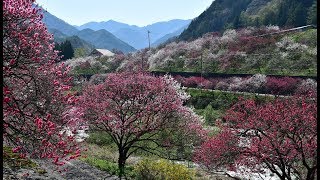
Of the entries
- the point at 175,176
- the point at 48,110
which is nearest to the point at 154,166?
the point at 175,176

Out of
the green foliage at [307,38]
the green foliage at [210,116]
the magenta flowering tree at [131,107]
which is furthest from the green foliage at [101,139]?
the green foliage at [307,38]

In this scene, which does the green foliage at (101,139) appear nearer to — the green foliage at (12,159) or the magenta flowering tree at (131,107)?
the magenta flowering tree at (131,107)

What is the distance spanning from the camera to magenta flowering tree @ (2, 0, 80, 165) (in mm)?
9484

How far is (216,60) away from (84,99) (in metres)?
54.0

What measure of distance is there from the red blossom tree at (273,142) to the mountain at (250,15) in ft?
258

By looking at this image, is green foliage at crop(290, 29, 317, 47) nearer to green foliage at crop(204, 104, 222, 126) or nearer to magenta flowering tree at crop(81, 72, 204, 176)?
green foliage at crop(204, 104, 222, 126)

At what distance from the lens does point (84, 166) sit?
21.6 meters

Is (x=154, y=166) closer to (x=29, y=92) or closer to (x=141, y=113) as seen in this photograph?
(x=141, y=113)

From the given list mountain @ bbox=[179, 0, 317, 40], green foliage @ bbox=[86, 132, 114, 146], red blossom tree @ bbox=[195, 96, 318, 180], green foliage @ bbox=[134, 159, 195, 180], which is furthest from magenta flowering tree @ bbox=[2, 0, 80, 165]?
mountain @ bbox=[179, 0, 317, 40]

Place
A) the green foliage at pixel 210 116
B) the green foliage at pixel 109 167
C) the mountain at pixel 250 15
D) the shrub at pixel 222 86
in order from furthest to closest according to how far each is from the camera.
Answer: the mountain at pixel 250 15 < the shrub at pixel 222 86 < the green foliage at pixel 210 116 < the green foliage at pixel 109 167

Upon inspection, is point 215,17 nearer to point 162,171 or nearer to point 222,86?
point 222,86

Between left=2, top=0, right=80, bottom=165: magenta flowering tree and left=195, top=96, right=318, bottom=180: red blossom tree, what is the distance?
7705 millimetres

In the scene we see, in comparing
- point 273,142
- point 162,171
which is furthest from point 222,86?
point 273,142

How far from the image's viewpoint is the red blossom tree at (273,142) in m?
14.2
